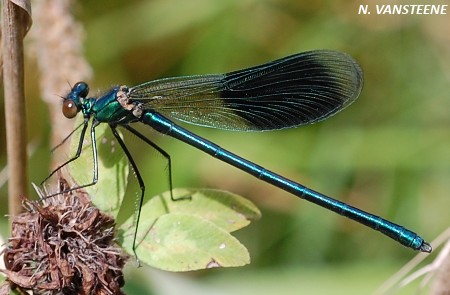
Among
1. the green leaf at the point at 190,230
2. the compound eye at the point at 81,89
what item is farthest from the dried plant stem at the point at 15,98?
the compound eye at the point at 81,89

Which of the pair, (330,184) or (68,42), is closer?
(68,42)

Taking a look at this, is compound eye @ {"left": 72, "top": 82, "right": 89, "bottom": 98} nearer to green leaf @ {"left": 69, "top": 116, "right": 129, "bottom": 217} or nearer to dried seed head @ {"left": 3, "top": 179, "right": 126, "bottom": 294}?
green leaf @ {"left": 69, "top": 116, "right": 129, "bottom": 217}

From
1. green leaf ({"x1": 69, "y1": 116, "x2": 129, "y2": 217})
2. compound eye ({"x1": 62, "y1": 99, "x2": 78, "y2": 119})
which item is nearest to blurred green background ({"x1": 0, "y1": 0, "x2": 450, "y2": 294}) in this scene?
compound eye ({"x1": 62, "y1": 99, "x2": 78, "y2": 119})

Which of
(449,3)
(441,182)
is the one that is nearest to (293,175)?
(441,182)

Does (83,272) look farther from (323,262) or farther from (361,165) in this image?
(361,165)

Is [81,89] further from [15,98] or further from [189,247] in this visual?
[189,247]

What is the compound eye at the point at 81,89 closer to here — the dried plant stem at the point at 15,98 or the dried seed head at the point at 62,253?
the dried plant stem at the point at 15,98
